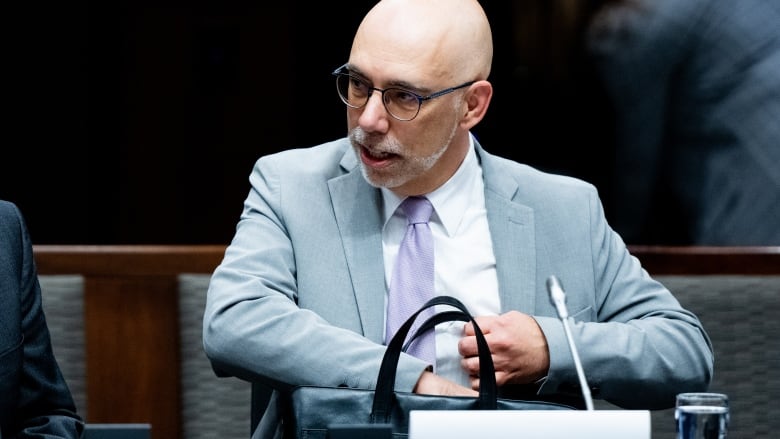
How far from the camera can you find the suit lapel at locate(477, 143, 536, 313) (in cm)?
205

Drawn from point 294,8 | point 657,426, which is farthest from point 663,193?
point 294,8

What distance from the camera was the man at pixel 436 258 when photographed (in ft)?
6.15

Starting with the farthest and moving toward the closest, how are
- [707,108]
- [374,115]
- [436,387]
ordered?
[707,108] < [374,115] < [436,387]

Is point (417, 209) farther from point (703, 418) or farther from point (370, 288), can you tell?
point (703, 418)

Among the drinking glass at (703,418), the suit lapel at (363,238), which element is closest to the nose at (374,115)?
the suit lapel at (363,238)

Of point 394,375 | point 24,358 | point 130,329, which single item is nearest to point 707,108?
point 130,329

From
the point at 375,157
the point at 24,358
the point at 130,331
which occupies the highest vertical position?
the point at 375,157

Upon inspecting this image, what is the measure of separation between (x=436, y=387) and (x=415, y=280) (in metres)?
0.25

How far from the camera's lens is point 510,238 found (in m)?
2.09

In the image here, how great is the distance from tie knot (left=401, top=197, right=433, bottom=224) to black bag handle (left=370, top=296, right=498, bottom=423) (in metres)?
Answer: 0.44

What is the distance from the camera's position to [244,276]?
194 centimetres

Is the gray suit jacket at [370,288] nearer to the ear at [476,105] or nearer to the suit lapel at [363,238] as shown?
the suit lapel at [363,238]

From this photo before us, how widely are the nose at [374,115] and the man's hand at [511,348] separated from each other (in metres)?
0.34

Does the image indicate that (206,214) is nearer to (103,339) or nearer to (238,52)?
(238,52)
